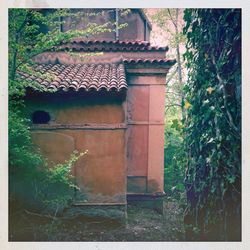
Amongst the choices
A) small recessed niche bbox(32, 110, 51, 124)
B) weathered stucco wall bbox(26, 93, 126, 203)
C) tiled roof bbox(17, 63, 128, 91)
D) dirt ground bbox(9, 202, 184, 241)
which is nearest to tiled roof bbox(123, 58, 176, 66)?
tiled roof bbox(17, 63, 128, 91)

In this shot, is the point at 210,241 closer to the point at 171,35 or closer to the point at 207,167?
the point at 207,167

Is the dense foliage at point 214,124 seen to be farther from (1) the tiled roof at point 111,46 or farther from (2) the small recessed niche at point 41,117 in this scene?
(1) the tiled roof at point 111,46

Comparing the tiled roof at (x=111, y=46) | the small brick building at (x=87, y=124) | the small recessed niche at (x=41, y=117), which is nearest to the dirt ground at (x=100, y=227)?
the small brick building at (x=87, y=124)

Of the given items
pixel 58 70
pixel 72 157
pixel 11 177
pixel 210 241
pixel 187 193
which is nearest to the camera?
pixel 210 241

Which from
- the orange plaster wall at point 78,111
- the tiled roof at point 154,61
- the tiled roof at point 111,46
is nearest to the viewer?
the orange plaster wall at point 78,111

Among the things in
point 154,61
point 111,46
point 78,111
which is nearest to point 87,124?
point 78,111

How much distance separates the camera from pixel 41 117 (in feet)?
17.9

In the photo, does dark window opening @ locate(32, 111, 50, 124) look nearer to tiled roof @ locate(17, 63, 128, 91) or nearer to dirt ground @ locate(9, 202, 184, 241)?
tiled roof @ locate(17, 63, 128, 91)

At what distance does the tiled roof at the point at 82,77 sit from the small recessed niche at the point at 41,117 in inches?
22.5

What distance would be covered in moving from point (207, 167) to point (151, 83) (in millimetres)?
3945

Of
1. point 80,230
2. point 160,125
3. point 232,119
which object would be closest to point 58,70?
point 160,125

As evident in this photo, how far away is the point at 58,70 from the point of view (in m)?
6.39

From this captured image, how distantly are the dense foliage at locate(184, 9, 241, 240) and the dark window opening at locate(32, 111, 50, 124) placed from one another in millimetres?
2777

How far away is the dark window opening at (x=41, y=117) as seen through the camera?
5418 mm
